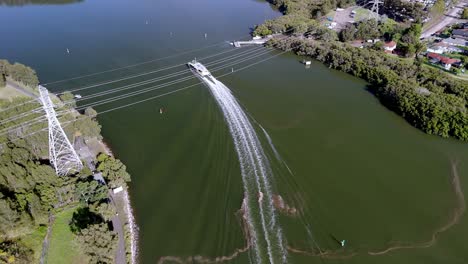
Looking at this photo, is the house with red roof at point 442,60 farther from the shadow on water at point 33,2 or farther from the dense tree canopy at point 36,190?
the shadow on water at point 33,2

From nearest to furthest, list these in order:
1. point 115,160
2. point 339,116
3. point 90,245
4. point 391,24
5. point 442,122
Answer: point 90,245, point 115,160, point 442,122, point 339,116, point 391,24

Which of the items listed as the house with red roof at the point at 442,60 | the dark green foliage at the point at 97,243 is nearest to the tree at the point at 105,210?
the dark green foliage at the point at 97,243

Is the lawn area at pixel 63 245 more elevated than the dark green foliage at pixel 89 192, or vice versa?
the dark green foliage at pixel 89 192

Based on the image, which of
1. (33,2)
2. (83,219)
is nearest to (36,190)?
(83,219)

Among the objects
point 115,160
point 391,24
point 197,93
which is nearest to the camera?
point 115,160

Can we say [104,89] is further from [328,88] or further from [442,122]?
[442,122]

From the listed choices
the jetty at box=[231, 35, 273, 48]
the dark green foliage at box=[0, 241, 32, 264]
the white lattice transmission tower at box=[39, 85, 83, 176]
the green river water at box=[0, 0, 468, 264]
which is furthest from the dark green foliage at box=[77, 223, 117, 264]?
the jetty at box=[231, 35, 273, 48]

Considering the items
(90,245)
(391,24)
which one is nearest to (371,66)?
(391,24)
